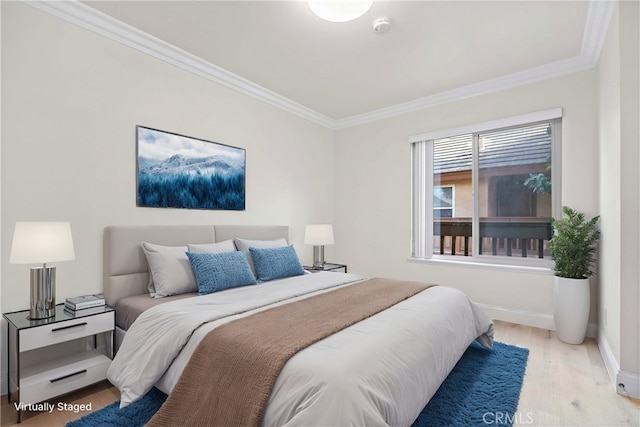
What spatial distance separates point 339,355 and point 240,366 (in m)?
0.44

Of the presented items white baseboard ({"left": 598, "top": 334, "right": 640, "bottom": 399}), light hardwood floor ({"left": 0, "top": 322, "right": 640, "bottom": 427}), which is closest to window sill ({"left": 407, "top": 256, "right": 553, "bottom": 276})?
light hardwood floor ({"left": 0, "top": 322, "right": 640, "bottom": 427})

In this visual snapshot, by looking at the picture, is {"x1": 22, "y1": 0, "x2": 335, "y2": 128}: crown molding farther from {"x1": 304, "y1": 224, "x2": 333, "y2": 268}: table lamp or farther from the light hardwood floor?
the light hardwood floor

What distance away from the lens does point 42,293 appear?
207cm

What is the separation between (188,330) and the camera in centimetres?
176

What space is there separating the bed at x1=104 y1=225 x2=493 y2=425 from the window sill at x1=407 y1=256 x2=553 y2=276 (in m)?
1.15

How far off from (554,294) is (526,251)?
658mm

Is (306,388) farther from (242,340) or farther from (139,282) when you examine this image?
(139,282)

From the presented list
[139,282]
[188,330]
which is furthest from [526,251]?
[139,282]

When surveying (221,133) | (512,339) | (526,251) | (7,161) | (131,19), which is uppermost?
(131,19)

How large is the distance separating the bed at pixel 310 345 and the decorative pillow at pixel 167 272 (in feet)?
0.09

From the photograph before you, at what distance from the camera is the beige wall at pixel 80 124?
7.16 ft

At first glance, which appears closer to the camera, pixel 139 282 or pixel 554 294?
pixel 139 282

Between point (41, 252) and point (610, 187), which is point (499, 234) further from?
point (41, 252)

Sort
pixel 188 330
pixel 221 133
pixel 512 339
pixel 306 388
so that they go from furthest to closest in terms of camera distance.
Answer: pixel 221 133 → pixel 512 339 → pixel 188 330 → pixel 306 388
